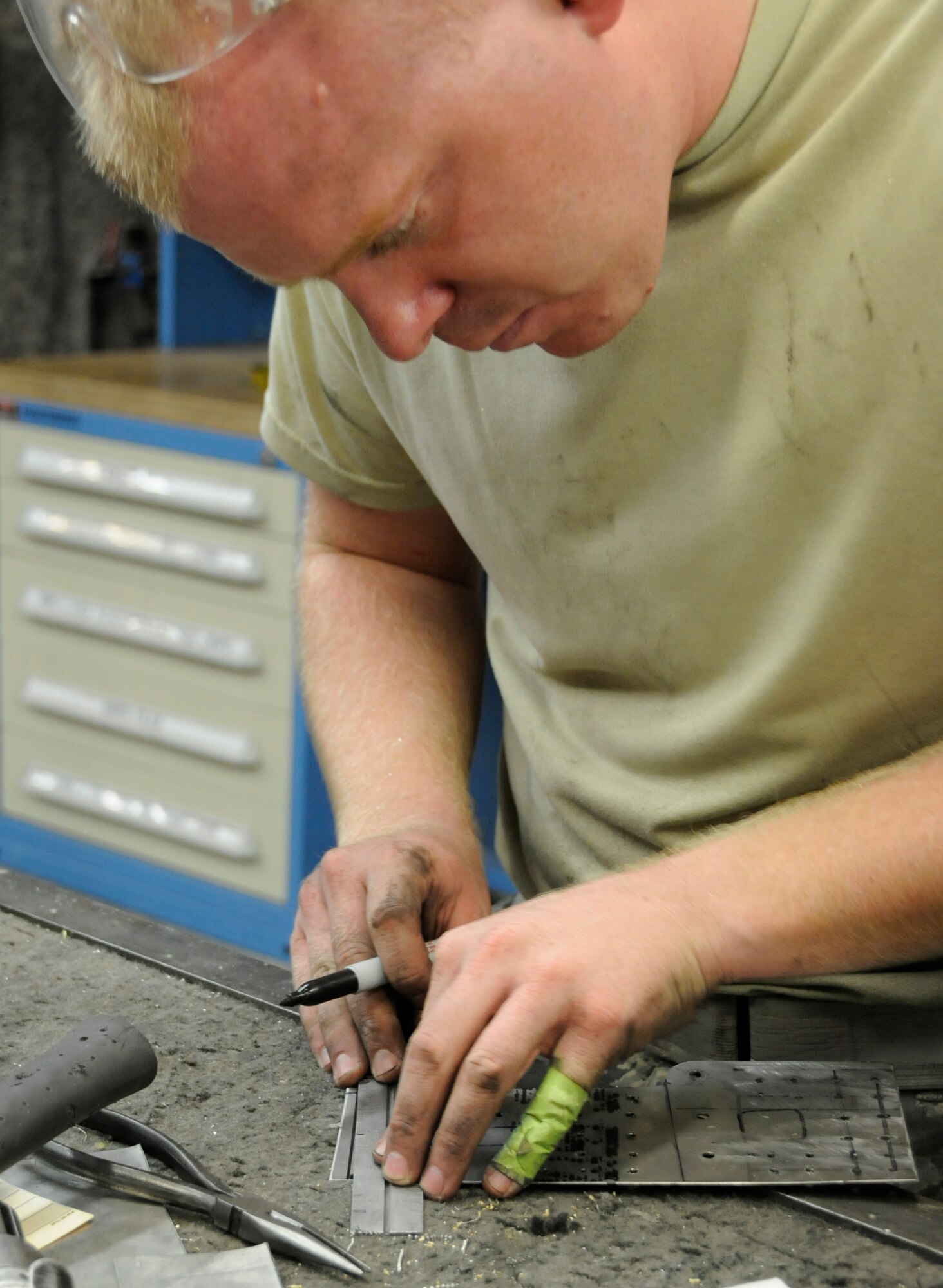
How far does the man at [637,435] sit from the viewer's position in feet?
2.30

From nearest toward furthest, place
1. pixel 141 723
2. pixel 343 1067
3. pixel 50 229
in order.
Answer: pixel 343 1067 → pixel 141 723 → pixel 50 229

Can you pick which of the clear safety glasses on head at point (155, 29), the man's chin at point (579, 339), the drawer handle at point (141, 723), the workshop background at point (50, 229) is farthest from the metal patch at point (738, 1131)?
the workshop background at point (50, 229)

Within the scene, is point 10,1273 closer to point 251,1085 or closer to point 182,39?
point 251,1085

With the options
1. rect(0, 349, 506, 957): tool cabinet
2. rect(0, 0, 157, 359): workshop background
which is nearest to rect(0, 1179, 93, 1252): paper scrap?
rect(0, 349, 506, 957): tool cabinet

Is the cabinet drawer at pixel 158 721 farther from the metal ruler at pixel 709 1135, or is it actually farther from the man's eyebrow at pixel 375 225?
the man's eyebrow at pixel 375 225

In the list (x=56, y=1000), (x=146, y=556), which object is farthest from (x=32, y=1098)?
(x=146, y=556)

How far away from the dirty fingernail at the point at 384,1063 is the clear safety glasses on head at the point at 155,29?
1.71 ft

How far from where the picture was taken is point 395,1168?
2.52 ft

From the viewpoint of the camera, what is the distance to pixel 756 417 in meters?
0.87

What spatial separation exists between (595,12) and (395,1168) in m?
0.56

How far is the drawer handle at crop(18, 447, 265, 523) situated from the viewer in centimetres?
218

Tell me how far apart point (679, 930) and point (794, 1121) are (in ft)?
0.37

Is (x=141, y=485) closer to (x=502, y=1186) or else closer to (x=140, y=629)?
(x=140, y=629)

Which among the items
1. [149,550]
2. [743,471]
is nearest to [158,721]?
[149,550]
